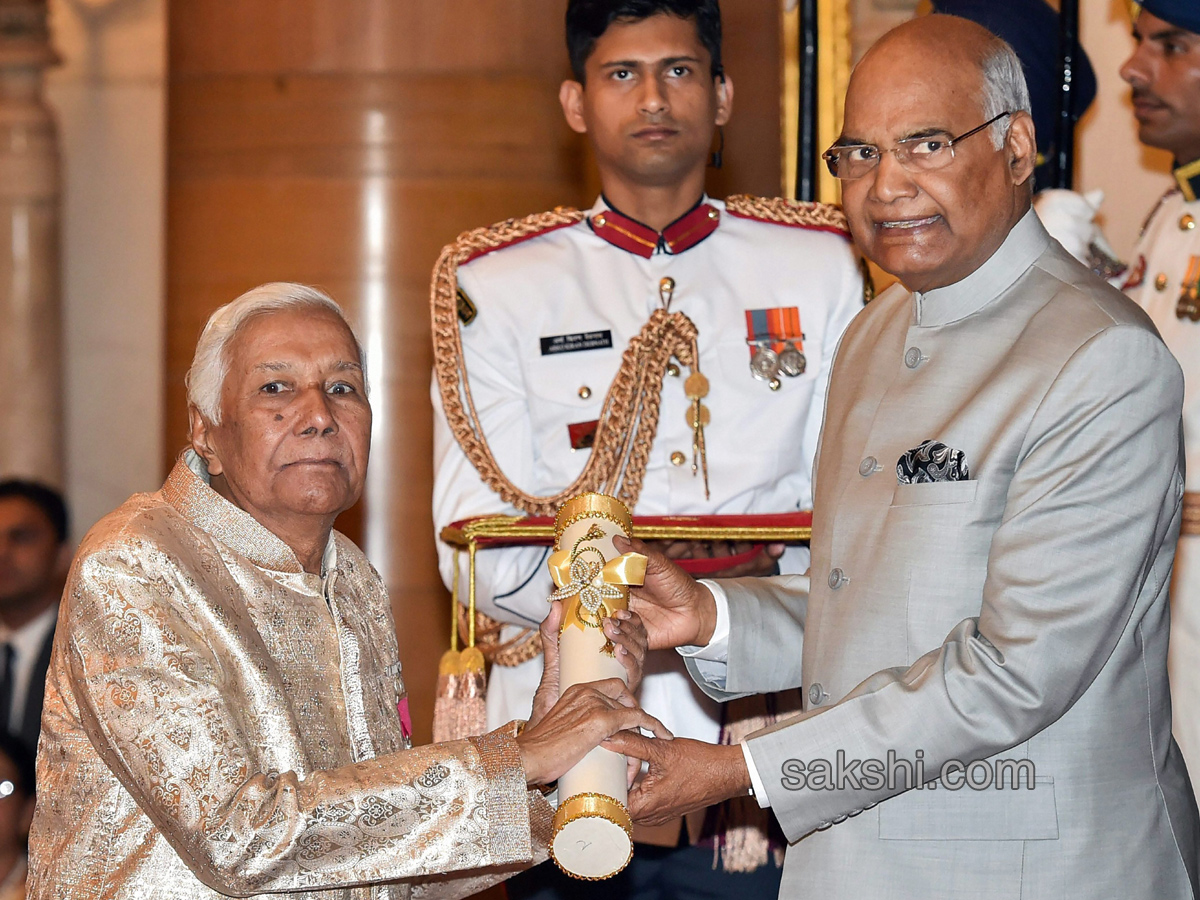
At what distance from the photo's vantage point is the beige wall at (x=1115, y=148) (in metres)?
5.03

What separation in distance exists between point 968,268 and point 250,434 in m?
1.20

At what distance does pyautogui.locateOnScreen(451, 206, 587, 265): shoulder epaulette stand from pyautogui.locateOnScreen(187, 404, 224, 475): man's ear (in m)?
1.06

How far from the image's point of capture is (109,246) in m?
5.92

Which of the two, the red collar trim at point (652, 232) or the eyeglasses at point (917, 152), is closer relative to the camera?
the eyeglasses at point (917, 152)

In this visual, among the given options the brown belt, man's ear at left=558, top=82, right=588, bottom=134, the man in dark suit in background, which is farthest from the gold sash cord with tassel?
the man in dark suit in background

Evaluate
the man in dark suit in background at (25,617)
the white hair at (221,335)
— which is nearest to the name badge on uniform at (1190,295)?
the white hair at (221,335)

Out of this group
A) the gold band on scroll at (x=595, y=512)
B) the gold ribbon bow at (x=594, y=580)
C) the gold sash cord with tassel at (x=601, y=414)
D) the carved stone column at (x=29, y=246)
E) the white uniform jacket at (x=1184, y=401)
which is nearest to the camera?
the gold ribbon bow at (x=594, y=580)

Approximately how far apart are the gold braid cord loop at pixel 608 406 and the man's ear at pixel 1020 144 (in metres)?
1.19

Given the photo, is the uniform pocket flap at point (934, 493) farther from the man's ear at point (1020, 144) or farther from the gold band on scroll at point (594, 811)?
the gold band on scroll at point (594, 811)

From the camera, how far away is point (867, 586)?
2326mm

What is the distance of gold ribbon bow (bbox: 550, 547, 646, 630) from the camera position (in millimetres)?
2518

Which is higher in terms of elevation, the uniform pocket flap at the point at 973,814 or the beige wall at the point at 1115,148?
the beige wall at the point at 1115,148

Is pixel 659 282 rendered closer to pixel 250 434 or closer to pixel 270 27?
pixel 250 434

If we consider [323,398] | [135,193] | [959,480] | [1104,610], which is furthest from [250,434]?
[135,193]
